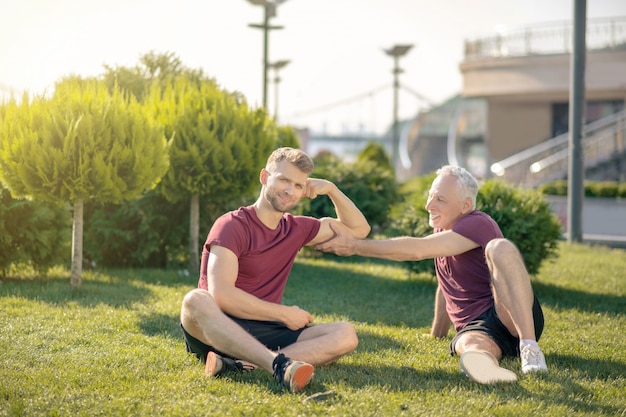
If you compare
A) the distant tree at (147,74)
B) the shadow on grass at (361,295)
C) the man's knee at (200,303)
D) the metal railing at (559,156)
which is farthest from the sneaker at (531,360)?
the metal railing at (559,156)

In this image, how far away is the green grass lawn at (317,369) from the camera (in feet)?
16.5

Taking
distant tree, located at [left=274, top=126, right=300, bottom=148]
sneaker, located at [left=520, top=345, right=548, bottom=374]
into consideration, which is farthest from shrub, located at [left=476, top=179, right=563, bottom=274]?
distant tree, located at [left=274, top=126, right=300, bottom=148]

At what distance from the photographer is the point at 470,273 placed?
641 cm

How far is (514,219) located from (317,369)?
5463 millimetres

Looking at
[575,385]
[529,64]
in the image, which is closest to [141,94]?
[575,385]

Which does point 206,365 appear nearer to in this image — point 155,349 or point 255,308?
point 255,308

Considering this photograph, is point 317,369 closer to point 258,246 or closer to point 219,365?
point 219,365

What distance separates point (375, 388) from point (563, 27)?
30413mm

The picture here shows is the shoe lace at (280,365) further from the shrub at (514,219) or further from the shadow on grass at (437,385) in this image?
the shrub at (514,219)

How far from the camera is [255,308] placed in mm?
5703

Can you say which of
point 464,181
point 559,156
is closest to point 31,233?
point 464,181

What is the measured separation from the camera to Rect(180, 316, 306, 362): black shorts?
5879mm

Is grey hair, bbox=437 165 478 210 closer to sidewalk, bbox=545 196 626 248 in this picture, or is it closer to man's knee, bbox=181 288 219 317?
man's knee, bbox=181 288 219 317

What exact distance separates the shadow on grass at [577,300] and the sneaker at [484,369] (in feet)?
13.3
